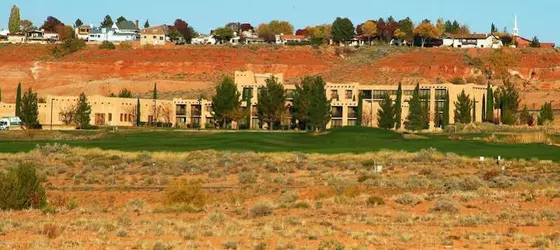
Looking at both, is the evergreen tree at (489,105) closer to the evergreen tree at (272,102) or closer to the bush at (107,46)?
the evergreen tree at (272,102)

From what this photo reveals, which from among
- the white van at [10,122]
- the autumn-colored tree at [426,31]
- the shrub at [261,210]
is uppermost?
the autumn-colored tree at [426,31]

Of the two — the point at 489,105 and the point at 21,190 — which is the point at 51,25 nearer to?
the point at 489,105

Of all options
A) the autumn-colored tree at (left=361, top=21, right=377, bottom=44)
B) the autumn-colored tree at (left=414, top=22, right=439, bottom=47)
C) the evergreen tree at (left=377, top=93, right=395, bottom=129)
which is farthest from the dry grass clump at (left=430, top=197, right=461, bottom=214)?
the autumn-colored tree at (left=361, top=21, right=377, bottom=44)

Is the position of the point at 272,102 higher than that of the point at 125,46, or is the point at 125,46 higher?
the point at 125,46

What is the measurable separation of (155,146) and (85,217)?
36671mm

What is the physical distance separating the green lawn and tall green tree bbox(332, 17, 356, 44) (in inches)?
3587

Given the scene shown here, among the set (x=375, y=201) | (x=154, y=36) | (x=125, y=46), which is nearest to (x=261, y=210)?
(x=375, y=201)

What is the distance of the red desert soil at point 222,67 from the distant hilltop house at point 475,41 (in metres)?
9.69

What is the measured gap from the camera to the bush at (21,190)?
33.5 m

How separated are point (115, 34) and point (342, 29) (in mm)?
40737

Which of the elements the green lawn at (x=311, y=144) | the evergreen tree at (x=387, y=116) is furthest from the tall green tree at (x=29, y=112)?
the evergreen tree at (x=387, y=116)

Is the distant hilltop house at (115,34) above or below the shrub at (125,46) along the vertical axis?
above

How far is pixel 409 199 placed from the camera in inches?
1390

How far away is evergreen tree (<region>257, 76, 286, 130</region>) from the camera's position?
93.5 m
